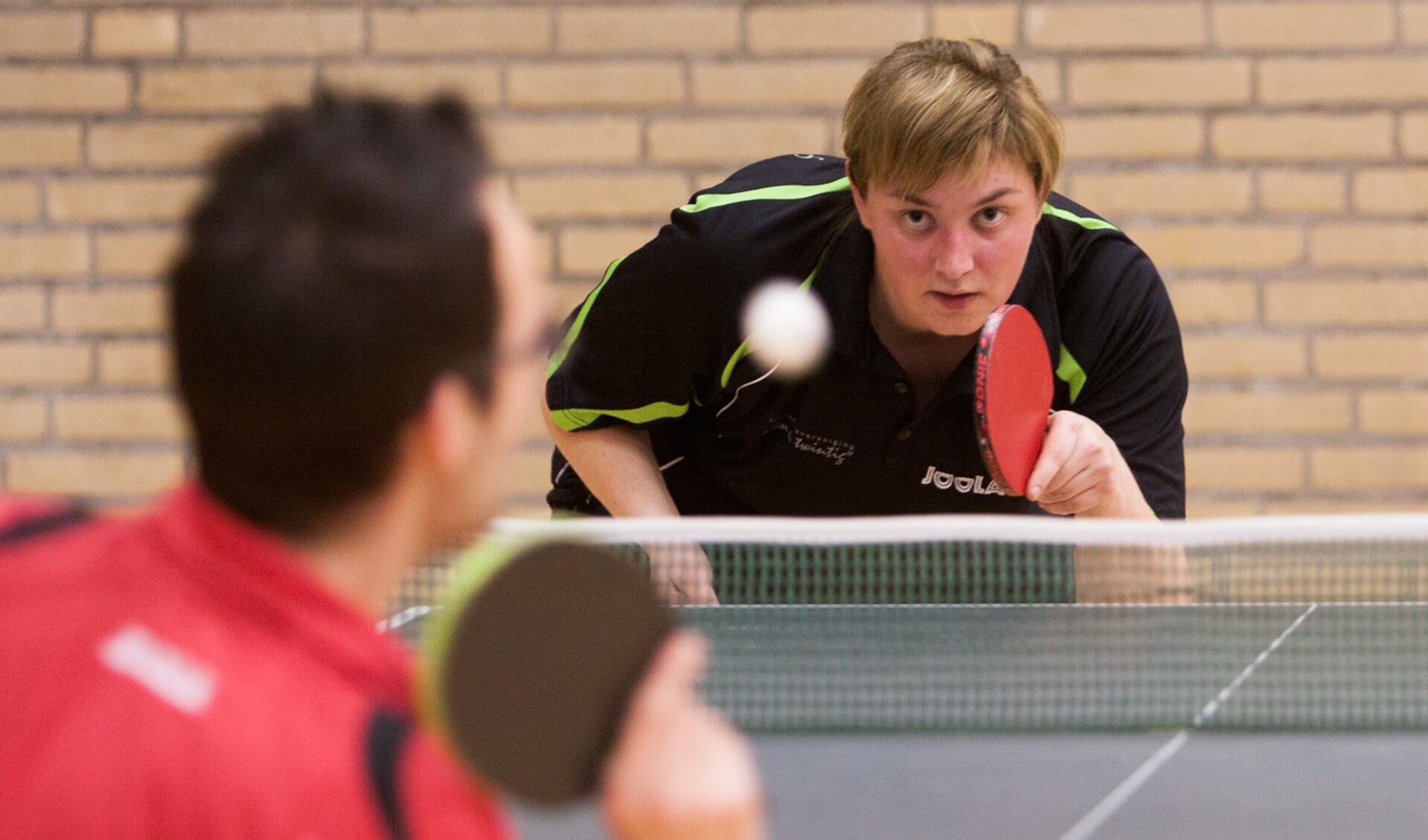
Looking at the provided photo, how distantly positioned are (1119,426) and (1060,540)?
516mm

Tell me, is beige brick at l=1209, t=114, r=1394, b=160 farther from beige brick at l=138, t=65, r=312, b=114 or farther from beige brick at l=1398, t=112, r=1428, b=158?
beige brick at l=138, t=65, r=312, b=114

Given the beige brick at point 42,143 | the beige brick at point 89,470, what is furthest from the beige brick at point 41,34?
the beige brick at point 89,470

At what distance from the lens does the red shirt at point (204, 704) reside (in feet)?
1.95

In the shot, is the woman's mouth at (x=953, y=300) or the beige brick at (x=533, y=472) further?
the beige brick at (x=533, y=472)

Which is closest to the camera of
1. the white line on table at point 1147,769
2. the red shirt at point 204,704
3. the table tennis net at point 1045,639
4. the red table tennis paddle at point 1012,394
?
the red shirt at point 204,704

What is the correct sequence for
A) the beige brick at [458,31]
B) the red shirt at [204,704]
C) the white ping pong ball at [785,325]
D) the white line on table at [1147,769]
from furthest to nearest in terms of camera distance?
the beige brick at [458,31] < the white ping pong ball at [785,325] < the white line on table at [1147,769] < the red shirt at [204,704]

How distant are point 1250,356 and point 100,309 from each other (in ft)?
8.83

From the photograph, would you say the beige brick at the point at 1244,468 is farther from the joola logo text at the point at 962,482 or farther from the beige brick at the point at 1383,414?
the joola logo text at the point at 962,482

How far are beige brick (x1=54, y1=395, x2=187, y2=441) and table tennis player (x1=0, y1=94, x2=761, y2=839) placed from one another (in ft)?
10.0

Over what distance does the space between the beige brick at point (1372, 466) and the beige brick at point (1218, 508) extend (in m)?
0.16

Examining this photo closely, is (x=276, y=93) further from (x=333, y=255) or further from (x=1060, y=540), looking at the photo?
(x=333, y=255)

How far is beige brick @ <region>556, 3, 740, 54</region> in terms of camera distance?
3.46 meters

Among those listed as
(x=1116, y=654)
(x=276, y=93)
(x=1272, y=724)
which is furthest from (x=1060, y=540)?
(x=276, y=93)

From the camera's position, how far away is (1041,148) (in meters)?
2.05
